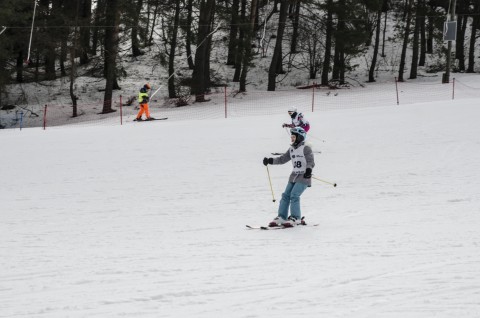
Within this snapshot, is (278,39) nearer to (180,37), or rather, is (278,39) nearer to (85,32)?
(180,37)

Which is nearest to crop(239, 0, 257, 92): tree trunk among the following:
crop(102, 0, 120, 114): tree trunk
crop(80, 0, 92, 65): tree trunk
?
crop(102, 0, 120, 114): tree trunk

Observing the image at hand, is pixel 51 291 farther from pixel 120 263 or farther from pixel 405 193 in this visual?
pixel 405 193

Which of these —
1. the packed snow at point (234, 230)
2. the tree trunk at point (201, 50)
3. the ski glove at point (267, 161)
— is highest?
the tree trunk at point (201, 50)

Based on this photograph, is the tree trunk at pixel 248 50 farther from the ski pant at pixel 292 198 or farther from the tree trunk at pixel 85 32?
the ski pant at pixel 292 198

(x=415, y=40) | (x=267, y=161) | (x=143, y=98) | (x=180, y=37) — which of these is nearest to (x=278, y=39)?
(x=180, y=37)

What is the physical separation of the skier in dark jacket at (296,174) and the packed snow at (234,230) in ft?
1.02

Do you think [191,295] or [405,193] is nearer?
[191,295]

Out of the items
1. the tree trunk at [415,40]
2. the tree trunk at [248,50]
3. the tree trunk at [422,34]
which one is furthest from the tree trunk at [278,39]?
the tree trunk at [422,34]

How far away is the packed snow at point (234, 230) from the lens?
7.14m

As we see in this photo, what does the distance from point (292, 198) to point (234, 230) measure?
110cm

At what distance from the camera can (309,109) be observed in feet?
103

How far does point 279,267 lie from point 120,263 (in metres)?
2.13

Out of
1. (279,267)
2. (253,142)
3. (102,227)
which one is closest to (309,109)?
(253,142)

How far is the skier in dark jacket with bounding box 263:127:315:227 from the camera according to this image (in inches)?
409
